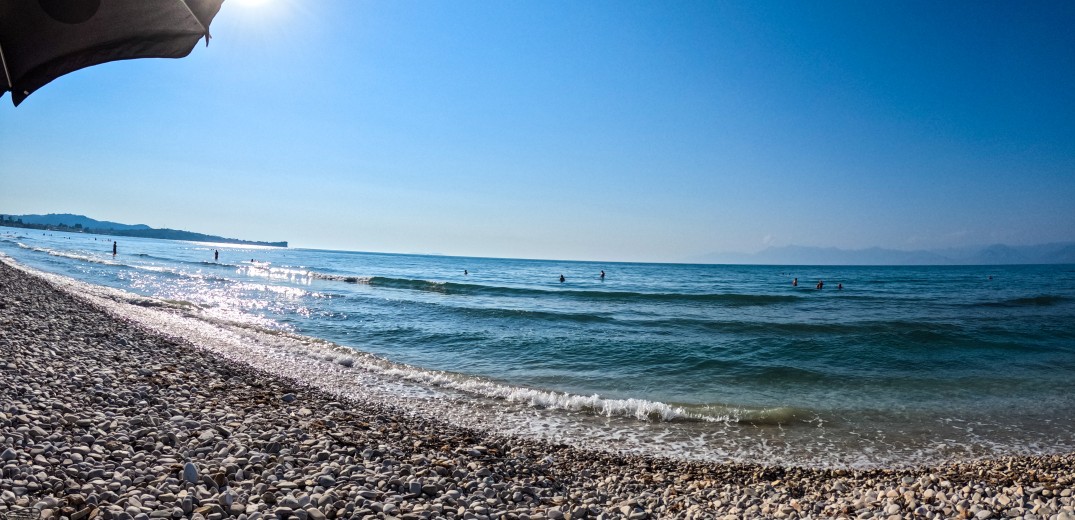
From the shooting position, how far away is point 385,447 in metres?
5.57

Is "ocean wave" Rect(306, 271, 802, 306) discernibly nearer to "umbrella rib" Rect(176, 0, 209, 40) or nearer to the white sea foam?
the white sea foam

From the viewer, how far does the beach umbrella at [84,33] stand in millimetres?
2797

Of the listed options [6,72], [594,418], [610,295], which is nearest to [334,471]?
[6,72]

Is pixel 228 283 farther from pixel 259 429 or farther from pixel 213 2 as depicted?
pixel 213 2

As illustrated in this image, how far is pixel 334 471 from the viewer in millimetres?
4734

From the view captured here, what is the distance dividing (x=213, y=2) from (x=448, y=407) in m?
7.74

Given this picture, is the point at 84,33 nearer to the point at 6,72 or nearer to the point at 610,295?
the point at 6,72

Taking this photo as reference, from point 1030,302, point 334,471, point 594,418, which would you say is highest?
point 1030,302

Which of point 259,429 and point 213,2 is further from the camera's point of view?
point 259,429

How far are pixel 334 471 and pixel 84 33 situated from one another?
4.00m

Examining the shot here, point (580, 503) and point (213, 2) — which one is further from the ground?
point (213, 2)

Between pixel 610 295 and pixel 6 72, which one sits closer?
pixel 6 72

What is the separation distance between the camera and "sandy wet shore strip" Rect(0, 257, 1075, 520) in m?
4.00

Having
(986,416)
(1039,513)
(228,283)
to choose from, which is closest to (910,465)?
(1039,513)
